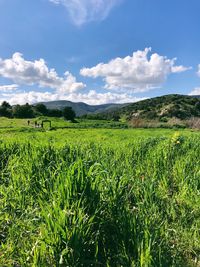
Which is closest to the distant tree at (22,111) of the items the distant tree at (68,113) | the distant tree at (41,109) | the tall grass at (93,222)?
the distant tree at (41,109)

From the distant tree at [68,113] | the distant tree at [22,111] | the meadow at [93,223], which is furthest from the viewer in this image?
the distant tree at [68,113]

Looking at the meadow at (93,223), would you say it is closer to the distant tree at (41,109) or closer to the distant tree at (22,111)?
the distant tree at (22,111)

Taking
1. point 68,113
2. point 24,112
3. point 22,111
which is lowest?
point 68,113

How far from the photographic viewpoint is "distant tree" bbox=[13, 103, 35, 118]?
67.6 m

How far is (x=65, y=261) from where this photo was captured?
296 centimetres

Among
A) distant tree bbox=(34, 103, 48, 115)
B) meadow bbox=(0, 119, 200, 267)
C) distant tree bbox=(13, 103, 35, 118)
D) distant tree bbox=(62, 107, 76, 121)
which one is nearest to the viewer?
meadow bbox=(0, 119, 200, 267)

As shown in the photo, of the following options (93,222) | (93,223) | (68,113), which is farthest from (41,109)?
(93,223)

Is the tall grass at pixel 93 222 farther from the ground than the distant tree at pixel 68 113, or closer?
farther from the ground

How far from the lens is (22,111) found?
68.1 meters

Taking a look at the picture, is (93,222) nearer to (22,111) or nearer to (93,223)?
(93,223)

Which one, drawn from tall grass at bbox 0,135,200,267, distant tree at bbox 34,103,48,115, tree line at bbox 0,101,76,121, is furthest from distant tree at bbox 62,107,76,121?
tall grass at bbox 0,135,200,267

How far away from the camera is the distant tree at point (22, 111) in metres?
67.6

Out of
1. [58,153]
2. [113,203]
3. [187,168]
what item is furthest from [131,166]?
[113,203]

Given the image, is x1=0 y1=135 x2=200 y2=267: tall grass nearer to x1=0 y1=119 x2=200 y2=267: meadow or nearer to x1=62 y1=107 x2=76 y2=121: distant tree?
x1=0 y1=119 x2=200 y2=267: meadow
